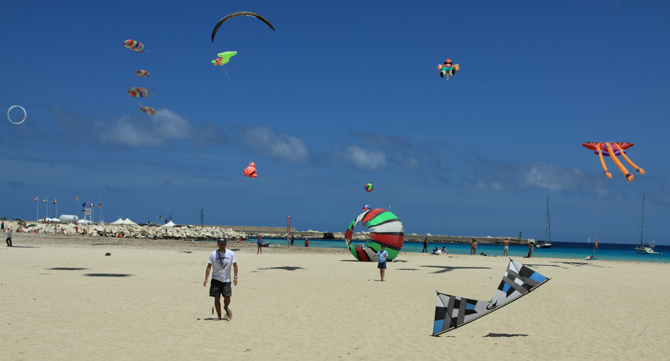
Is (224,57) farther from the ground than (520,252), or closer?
farther from the ground

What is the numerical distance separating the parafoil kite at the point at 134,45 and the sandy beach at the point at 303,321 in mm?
14916

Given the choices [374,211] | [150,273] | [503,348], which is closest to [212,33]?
[150,273]

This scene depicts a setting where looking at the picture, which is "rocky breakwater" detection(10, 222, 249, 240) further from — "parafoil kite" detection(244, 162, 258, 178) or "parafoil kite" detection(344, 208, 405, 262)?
"parafoil kite" detection(344, 208, 405, 262)

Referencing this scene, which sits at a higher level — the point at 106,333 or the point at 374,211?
the point at 374,211

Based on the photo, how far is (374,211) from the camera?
68.9ft

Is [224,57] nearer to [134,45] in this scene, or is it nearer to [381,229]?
[134,45]

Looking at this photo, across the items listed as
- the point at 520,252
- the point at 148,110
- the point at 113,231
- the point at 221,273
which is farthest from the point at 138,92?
the point at 520,252

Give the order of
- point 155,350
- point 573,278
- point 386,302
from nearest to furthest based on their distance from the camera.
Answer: point 155,350 → point 386,302 → point 573,278

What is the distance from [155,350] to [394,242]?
15712 millimetres

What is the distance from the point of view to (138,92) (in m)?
27.8

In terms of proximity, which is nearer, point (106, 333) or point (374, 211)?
point (106, 333)

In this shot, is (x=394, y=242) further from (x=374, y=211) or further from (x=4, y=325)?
(x=4, y=325)

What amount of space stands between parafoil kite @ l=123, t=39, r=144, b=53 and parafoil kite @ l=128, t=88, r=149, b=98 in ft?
9.23

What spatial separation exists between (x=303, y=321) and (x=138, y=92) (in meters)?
23.9
